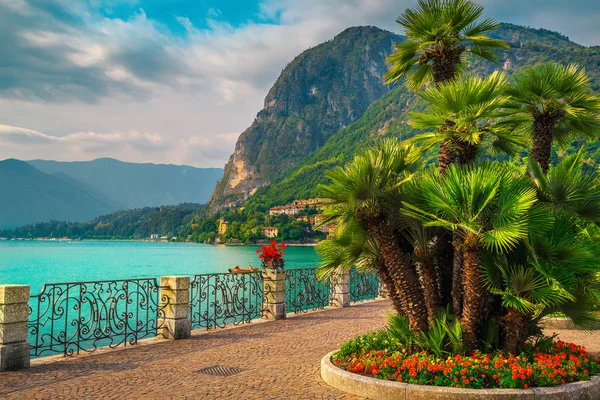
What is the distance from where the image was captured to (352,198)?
6906mm

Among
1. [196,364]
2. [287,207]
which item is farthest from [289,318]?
[287,207]

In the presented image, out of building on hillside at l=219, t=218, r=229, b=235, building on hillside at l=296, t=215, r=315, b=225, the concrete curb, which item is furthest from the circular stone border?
building on hillside at l=219, t=218, r=229, b=235

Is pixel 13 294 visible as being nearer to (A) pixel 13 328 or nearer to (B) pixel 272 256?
(A) pixel 13 328

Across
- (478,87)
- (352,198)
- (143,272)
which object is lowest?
(143,272)

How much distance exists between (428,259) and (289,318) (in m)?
6.93

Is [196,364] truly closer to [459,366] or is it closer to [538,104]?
[459,366]

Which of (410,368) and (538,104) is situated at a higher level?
(538,104)

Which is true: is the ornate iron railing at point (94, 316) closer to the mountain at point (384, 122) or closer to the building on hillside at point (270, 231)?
the building on hillside at point (270, 231)

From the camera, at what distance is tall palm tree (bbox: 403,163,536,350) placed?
6.12 metres

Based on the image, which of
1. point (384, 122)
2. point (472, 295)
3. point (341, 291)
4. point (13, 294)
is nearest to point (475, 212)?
point (472, 295)

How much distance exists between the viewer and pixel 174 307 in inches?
398

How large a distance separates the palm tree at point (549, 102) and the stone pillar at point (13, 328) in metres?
8.04

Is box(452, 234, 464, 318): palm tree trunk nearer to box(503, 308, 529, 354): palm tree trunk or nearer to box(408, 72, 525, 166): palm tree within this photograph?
box(503, 308, 529, 354): palm tree trunk

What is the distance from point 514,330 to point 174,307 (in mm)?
6434
